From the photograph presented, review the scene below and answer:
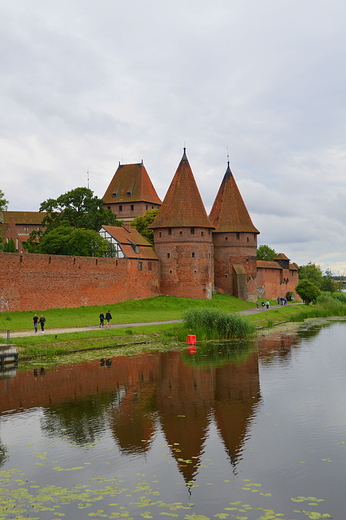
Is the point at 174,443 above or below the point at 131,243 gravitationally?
below

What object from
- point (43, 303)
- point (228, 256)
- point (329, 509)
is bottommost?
point (329, 509)

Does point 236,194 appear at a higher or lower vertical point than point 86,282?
higher

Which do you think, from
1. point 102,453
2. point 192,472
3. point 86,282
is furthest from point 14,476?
point 86,282

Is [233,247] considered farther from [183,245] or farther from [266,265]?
[266,265]

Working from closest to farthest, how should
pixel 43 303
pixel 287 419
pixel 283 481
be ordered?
pixel 283 481 → pixel 287 419 → pixel 43 303

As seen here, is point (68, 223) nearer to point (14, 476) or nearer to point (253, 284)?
point (253, 284)

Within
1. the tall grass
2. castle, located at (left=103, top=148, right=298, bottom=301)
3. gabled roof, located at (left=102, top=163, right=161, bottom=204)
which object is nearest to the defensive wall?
castle, located at (left=103, top=148, right=298, bottom=301)

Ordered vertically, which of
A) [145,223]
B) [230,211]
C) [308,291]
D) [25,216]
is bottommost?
[308,291]

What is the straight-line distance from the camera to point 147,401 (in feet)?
46.0

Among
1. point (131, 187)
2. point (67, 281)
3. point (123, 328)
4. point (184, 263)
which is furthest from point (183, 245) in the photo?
point (131, 187)

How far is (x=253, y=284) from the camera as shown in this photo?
52.5 meters

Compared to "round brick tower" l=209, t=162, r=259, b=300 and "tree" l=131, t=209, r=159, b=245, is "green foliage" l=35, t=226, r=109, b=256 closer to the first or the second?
"tree" l=131, t=209, r=159, b=245

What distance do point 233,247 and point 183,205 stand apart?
315 inches

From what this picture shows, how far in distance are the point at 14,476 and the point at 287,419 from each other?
5.87 m
